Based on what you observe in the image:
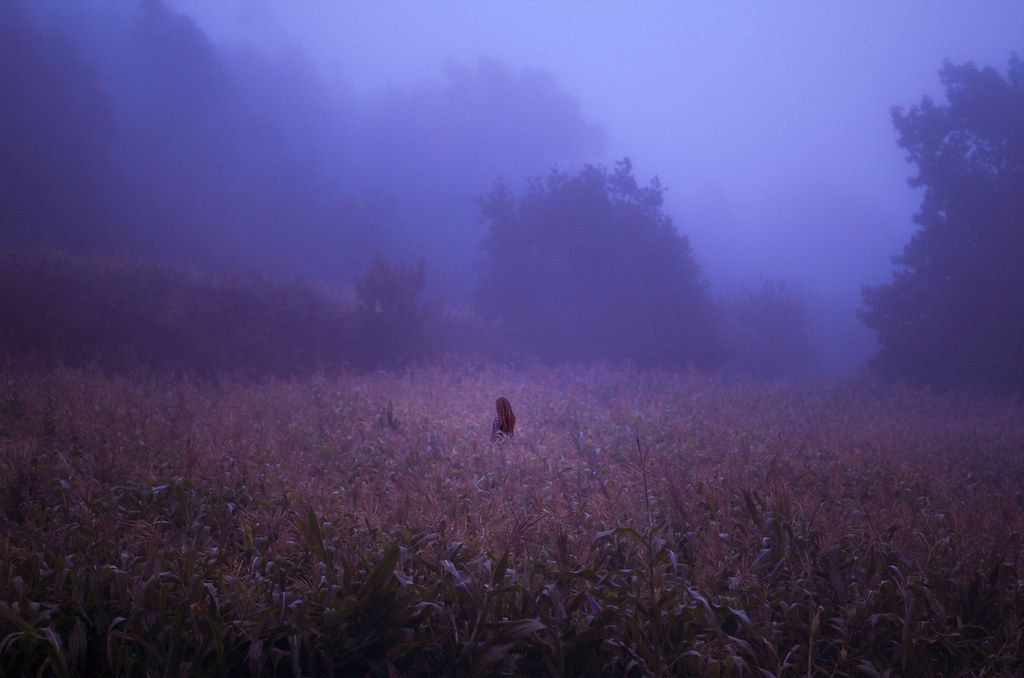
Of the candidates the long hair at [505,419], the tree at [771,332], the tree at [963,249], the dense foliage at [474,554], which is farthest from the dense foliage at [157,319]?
the tree at [771,332]

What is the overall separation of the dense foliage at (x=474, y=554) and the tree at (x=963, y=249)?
51.5ft

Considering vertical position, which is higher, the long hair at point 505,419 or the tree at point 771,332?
the tree at point 771,332

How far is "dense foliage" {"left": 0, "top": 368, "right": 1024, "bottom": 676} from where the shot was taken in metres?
2.79

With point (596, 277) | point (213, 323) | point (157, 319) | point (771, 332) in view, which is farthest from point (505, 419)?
point (771, 332)

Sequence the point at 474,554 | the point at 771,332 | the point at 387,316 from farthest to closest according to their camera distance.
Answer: the point at 771,332 < the point at 387,316 < the point at 474,554

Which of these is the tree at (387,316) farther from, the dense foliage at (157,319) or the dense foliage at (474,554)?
the dense foliage at (474,554)

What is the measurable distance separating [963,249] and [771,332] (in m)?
14.6

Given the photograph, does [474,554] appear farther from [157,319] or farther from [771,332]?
[771,332]

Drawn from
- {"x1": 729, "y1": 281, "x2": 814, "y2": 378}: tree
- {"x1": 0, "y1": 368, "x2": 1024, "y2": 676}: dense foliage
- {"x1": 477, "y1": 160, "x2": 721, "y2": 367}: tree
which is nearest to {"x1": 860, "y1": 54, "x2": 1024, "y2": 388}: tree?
{"x1": 477, "y1": 160, "x2": 721, "y2": 367}: tree

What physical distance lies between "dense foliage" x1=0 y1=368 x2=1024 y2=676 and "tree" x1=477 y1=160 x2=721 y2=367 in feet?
63.1

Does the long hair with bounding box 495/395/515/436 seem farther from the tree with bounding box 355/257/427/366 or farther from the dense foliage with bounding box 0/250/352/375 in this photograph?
the tree with bounding box 355/257/427/366

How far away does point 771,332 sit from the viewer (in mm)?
36531

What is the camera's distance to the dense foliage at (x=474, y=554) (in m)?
2.79

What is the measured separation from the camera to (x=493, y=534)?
14.2ft
